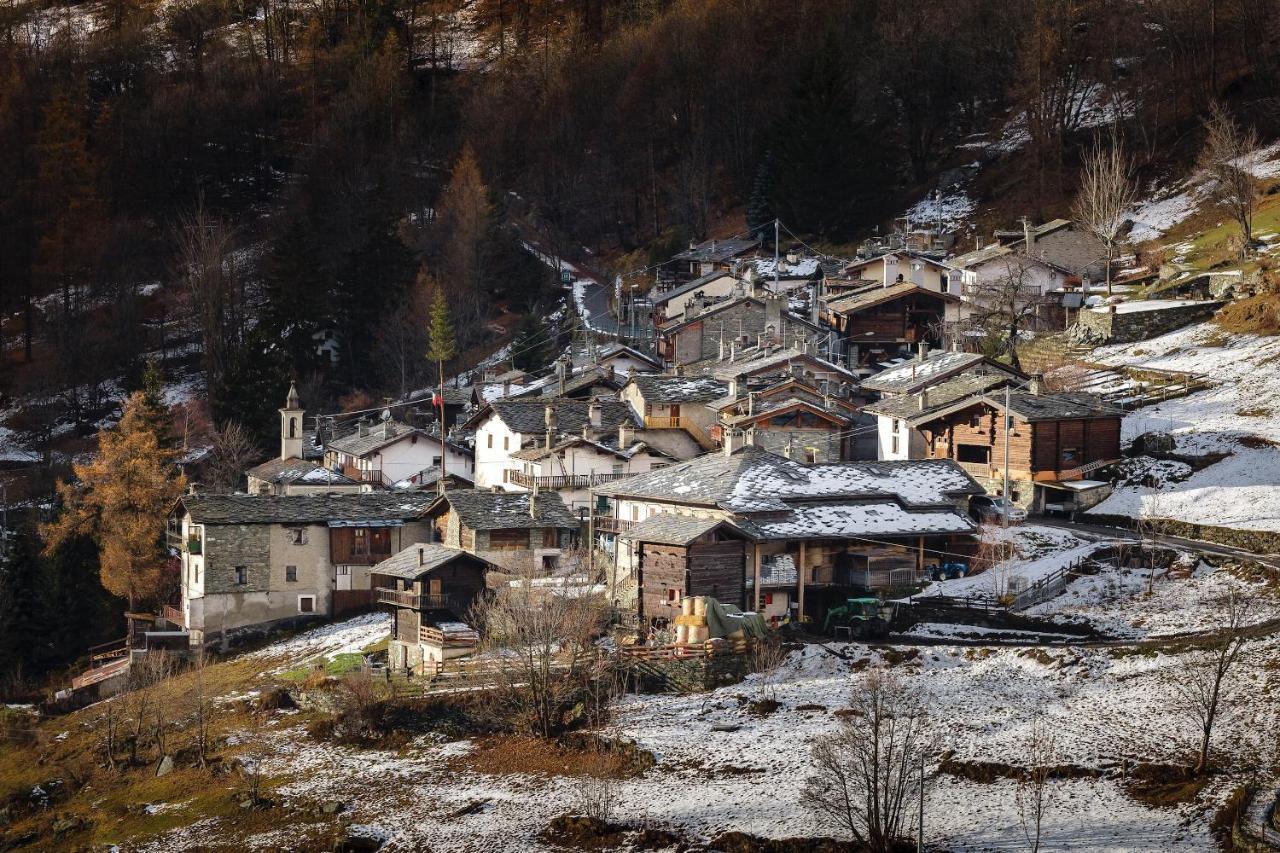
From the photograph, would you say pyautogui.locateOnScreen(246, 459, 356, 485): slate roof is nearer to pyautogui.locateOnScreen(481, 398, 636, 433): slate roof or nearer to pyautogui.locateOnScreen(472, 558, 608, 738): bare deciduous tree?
pyautogui.locateOnScreen(481, 398, 636, 433): slate roof

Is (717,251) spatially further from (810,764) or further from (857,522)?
(810,764)

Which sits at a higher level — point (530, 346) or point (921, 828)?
point (530, 346)

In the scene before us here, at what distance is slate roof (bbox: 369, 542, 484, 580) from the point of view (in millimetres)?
56719

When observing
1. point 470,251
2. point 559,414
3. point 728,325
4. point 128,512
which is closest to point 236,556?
point 128,512

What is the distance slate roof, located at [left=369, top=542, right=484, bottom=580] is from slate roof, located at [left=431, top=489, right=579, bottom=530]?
212cm

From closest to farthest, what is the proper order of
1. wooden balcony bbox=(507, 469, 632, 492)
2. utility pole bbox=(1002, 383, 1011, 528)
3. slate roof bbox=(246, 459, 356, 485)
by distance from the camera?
1. utility pole bbox=(1002, 383, 1011, 528)
2. wooden balcony bbox=(507, 469, 632, 492)
3. slate roof bbox=(246, 459, 356, 485)

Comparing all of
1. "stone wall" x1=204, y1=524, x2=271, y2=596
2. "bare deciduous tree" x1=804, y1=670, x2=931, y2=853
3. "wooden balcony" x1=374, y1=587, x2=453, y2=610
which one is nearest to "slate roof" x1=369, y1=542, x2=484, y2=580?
"wooden balcony" x1=374, y1=587, x2=453, y2=610

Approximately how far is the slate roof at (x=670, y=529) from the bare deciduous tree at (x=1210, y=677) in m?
14.9

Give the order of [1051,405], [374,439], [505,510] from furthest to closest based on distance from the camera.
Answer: [374,439], [1051,405], [505,510]

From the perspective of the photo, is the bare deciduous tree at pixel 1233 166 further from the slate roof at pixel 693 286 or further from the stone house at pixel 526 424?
the stone house at pixel 526 424

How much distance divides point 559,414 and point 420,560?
16.9m

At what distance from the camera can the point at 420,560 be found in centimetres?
5759

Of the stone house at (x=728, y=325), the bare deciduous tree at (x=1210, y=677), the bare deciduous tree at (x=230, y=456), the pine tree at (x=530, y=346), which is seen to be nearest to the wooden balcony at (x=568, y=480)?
the bare deciduous tree at (x=230, y=456)

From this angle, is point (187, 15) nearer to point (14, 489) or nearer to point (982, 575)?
point (14, 489)
